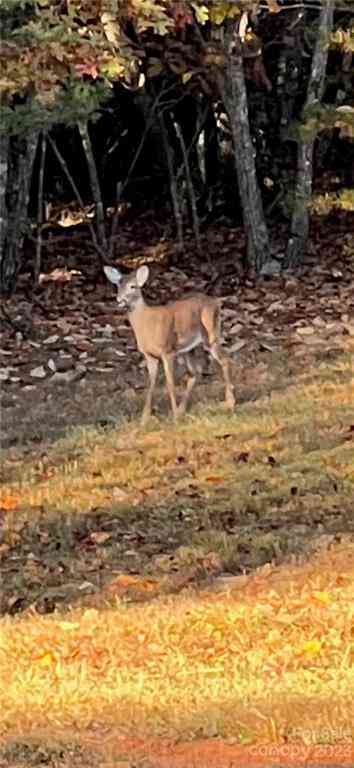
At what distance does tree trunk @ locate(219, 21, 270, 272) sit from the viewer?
768 inches

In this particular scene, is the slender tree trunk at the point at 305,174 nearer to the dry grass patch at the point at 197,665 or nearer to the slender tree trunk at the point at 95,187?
the slender tree trunk at the point at 95,187

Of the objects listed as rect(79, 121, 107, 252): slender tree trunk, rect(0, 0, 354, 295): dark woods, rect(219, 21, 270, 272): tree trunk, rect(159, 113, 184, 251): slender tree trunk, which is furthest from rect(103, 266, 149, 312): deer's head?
rect(159, 113, 184, 251): slender tree trunk

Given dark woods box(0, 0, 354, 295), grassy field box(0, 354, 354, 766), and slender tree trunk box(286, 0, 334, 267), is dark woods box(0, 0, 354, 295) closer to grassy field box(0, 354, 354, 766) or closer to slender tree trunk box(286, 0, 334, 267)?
slender tree trunk box(286, 0, 334, 267)

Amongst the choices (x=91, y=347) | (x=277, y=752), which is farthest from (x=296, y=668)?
(x=91, y=347)

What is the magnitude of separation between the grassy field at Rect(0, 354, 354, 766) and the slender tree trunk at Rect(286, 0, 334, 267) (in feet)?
18.8

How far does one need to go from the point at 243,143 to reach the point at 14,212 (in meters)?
2.96

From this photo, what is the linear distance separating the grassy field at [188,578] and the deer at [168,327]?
0.31 metres

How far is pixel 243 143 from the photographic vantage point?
20156mm

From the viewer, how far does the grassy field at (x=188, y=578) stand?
548cm

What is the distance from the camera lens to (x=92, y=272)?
21781mm

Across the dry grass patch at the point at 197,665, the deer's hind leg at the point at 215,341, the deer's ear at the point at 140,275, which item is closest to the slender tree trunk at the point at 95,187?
the deer's hind leg at the point at 215,341

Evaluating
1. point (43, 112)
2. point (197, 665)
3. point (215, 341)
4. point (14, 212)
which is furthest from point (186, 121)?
point (197, 665)

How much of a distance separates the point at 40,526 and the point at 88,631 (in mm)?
3304

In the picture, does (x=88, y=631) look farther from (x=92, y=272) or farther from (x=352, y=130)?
(x=92, y=272)
